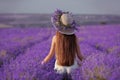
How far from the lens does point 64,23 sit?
434cm

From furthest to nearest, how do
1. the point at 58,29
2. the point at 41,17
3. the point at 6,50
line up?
the point at 41,17
the point at 6,50
the point at 58,29

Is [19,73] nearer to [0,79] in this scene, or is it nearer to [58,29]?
[0,79]

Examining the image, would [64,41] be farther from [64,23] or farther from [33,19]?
[33,19]

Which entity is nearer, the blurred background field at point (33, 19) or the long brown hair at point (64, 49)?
the long brown hair at point (64, 49)

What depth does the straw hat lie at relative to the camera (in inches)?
170

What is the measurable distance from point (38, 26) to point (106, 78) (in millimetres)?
9853

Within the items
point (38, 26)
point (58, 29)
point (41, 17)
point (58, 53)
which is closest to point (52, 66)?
point (58, 53)

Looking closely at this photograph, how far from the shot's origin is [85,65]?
397 cm

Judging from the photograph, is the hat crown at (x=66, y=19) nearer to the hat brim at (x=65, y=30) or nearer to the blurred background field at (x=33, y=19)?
the hat brim at (x=65, y=30)

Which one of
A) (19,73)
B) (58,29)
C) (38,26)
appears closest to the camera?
(19,73)

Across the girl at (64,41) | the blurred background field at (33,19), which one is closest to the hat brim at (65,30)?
the girl at (64,41)

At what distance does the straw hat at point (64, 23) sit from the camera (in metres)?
4.32

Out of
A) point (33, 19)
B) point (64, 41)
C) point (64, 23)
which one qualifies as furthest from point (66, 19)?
point (33, 19)

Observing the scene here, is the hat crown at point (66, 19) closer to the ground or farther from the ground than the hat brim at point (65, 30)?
farther from the ground
